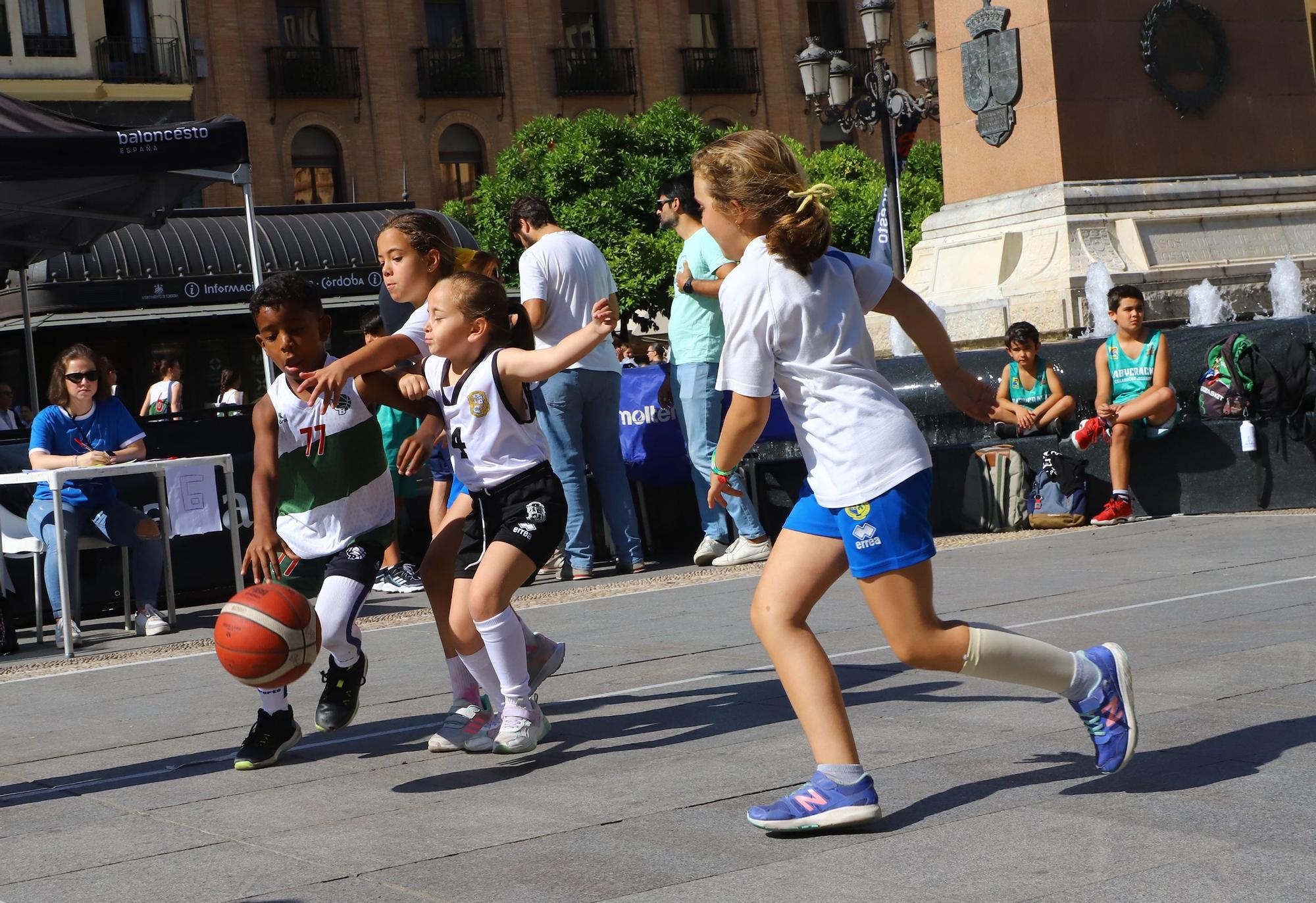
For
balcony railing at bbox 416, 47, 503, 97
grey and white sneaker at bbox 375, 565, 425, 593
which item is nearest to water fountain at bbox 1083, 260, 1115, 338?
grey and white sneaker at bbox 375, 565, 425, 593

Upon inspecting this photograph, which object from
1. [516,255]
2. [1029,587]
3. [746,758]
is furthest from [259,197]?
[746,758]

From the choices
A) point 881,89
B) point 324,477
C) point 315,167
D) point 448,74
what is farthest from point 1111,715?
point 448,74

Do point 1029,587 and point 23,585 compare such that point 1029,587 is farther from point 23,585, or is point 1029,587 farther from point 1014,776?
point 23,585

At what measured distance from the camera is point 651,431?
35.5 feet

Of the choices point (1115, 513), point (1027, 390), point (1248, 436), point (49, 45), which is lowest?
point (1115, 513)

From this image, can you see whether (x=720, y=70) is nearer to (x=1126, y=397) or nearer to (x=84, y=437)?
(x=1126, y=397)

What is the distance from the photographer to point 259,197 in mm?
42844

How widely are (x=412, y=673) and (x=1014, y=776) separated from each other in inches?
128

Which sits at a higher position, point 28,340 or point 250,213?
point 250,213

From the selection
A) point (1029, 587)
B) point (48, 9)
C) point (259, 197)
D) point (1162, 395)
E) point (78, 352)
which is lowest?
point (1029, 587)

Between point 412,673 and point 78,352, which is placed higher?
point 78,352

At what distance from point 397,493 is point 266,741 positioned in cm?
550

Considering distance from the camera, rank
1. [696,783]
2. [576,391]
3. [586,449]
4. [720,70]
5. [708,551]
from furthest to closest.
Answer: [720,70] < [708,551] < [586,449] < [576,391] < [696,783]

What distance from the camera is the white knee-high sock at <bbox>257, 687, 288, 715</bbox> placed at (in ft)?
17.0
